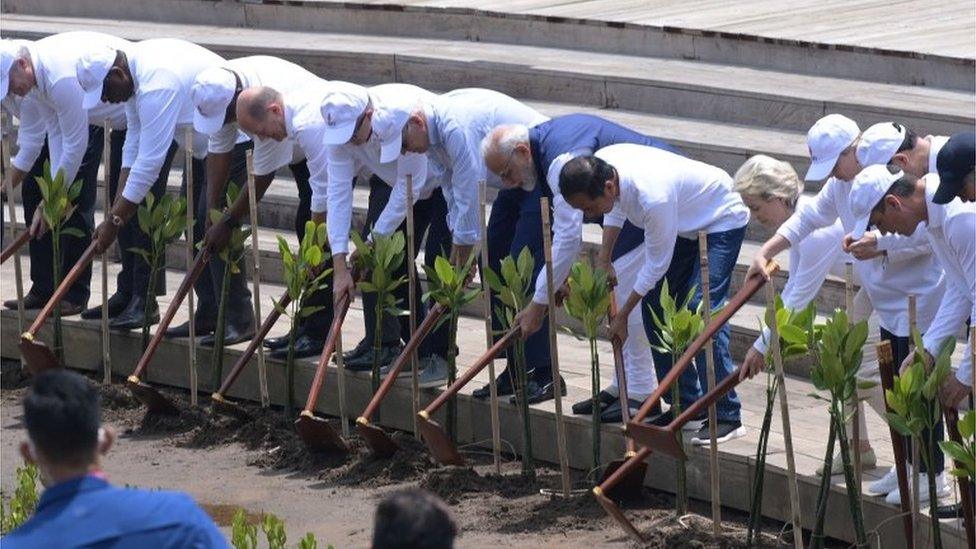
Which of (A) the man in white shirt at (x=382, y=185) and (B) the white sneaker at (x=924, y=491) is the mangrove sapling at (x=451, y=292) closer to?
(A) the man in white shirt at (x=382, y=185)

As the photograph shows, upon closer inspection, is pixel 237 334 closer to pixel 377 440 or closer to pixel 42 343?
pixel 42 343

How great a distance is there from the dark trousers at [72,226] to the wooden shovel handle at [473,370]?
2.93m

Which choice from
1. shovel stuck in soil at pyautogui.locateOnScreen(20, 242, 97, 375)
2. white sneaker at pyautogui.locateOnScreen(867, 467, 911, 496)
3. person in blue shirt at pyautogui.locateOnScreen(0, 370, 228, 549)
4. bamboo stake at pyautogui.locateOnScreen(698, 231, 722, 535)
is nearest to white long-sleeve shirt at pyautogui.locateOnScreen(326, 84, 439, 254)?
shovel stuck in soil at pyautogui.locateOnScreen(20, 242, 97, 375)

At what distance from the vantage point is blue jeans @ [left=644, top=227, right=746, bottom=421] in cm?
752

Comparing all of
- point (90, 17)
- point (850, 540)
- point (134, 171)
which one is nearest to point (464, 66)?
point (134, 171)

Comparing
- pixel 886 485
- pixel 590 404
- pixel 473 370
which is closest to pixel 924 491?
pixel 886 485

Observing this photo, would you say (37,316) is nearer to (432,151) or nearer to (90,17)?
(432,151)

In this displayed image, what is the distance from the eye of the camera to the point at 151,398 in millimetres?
9211

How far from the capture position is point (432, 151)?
8445 mm

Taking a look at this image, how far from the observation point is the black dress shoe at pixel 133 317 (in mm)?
9977

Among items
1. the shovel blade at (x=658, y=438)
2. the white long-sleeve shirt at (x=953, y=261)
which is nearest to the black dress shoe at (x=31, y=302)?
the shovel blade at (x=658, y=438)

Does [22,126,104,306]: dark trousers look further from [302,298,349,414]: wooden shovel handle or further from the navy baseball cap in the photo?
the navy baseball cap

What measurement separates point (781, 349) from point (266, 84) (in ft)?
11.6

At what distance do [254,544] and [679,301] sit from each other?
230 centimetres
